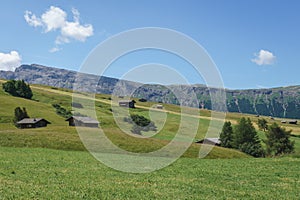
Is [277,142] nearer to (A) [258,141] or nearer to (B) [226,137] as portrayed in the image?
(A) [258,141]

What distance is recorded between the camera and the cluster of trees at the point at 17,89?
609ft

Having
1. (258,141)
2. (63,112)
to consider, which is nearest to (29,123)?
(63,112)

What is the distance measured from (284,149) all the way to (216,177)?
267 feet

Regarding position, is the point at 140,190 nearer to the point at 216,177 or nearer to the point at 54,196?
the point at 54,196

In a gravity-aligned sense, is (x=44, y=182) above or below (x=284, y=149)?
above

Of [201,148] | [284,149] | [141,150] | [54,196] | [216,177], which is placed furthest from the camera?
[284,149]

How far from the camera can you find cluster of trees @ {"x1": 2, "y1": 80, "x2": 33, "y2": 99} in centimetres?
18575

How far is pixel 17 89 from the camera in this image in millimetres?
187375

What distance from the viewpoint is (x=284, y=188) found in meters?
21.8

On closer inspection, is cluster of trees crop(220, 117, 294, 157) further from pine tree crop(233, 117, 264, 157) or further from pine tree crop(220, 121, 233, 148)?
pine tree crop(220, 121, 233, 148)

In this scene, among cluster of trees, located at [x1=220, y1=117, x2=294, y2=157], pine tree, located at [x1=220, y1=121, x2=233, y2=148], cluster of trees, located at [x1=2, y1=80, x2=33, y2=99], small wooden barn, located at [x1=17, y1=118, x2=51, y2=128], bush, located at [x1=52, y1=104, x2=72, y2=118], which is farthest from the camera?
cluster of trees, located at [x1=2, y1=80, x2=33, y2=99]

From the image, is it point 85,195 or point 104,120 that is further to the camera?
point 104,120

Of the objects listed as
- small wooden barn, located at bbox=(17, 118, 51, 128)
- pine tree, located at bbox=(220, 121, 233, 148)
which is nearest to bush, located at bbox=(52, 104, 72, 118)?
small wooden barn, located at bbox=(17, 118, 51, 128)

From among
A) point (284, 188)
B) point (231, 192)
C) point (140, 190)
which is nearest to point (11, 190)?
point (140, 190)
